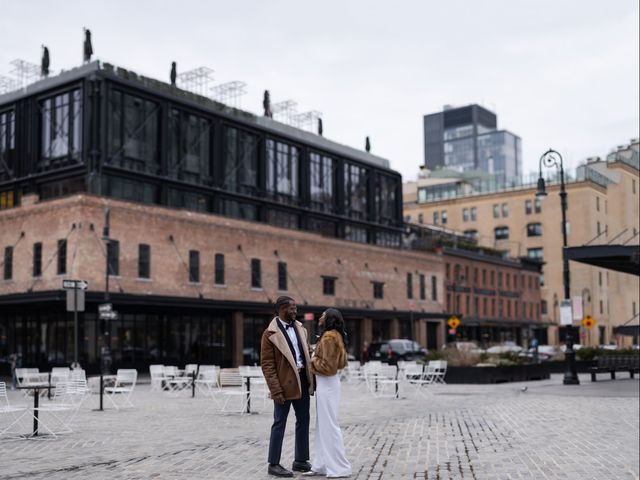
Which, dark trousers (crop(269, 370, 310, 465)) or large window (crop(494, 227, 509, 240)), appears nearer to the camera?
dark trousers (crop(269, 370, 310, 465))

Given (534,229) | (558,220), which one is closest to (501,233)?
(534,229)

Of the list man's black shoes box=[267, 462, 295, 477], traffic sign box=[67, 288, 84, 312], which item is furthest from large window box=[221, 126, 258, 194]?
man's black shoes box=[267, 462, 295, 477]

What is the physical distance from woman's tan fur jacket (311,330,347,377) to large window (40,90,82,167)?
38037mm

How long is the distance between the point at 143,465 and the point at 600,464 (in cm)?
591

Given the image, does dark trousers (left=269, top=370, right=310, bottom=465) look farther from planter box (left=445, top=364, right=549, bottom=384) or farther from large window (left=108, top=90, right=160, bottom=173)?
large window (left=108, top=90, right=160, bottom=173)

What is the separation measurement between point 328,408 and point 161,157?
40286mm

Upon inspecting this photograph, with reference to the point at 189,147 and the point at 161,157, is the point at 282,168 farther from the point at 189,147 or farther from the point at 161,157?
the point at 161,157

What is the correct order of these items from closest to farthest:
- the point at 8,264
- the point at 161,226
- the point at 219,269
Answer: the point at 8,264, the point at 161,226, the point at 219,269

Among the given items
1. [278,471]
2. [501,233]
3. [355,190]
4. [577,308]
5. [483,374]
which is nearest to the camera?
[278,471]

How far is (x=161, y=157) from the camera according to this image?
4834 cm

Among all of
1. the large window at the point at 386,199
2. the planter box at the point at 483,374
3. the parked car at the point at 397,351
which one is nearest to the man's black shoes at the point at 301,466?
the planter box at the point at 483,374

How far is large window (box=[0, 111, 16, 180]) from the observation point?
160ft

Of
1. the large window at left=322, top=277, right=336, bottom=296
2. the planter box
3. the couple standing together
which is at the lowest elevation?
the planter box

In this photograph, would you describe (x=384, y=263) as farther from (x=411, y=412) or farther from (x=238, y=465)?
(x=238, y=465)
